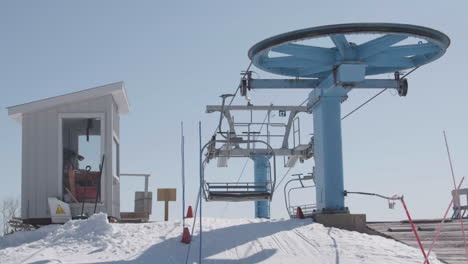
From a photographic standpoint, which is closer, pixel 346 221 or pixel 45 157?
pixel 346 221

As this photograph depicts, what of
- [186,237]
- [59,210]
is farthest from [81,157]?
[186,237]

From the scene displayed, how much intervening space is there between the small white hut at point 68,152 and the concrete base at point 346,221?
5.62 m

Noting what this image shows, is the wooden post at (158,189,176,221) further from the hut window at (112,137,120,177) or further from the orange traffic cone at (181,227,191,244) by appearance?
the orange traffic cone at (181,227,191,244)

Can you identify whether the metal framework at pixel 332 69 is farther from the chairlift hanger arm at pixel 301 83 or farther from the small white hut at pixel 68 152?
the small white hut at pixel 68 152

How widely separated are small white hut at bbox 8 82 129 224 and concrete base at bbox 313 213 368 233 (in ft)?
18.4

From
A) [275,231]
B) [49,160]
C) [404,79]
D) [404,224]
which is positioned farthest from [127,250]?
[404,79]

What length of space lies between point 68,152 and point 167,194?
9.76 feet

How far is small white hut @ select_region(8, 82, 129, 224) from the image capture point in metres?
17.7

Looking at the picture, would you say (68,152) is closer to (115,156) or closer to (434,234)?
(115,156)

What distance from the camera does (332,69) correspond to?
661 inches

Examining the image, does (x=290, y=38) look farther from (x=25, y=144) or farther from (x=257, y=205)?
(x=257, y=205)

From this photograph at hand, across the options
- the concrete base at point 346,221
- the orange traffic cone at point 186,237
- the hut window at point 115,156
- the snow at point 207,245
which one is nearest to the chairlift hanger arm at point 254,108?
the hut window at point 115,156

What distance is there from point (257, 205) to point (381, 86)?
13.0m

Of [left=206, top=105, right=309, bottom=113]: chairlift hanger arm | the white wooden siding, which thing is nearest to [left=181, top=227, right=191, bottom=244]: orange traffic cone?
the white wooden siding
